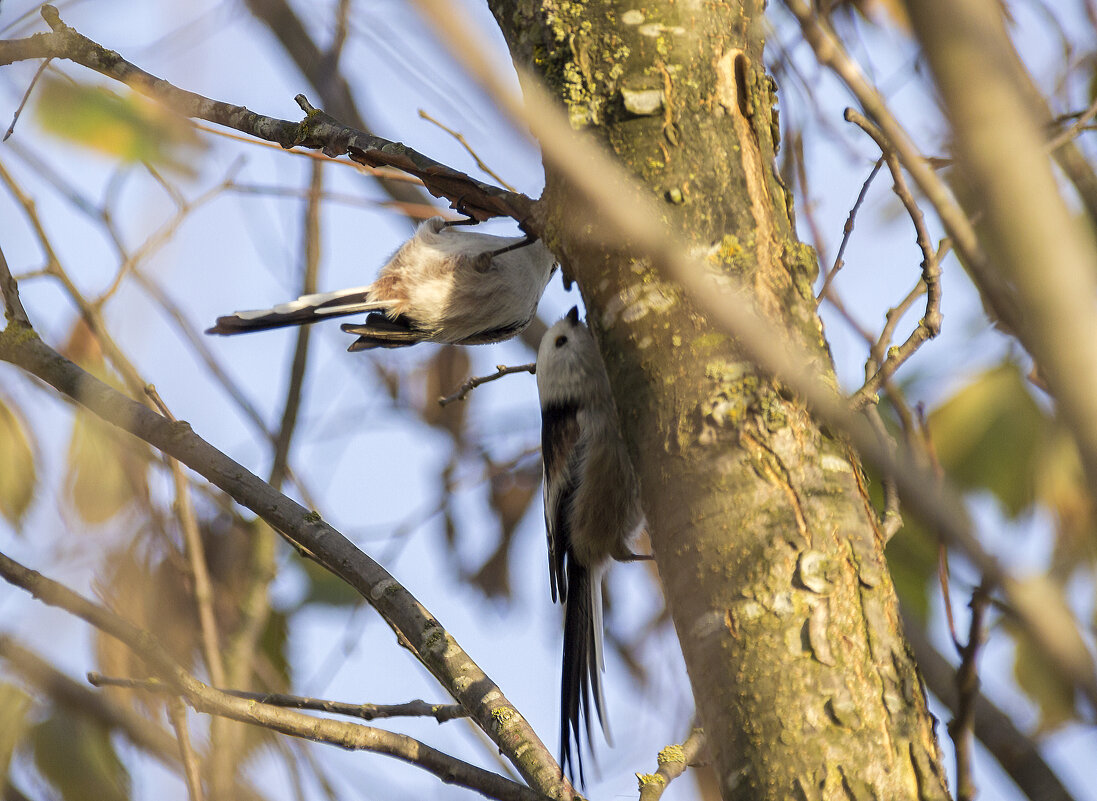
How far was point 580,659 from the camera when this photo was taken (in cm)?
212

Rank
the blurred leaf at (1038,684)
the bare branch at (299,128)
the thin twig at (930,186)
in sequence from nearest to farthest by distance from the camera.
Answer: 1. the thin twig at (930,186)
2. the bare branch at (299,128)
3. the blurred leaf at (1038,684)

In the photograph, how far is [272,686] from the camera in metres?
2.67

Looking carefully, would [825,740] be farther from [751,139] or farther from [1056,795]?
[751,139]

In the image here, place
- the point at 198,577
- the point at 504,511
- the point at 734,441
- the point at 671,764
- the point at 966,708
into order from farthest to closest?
the point at 504,511 → the point at 198,577 → the point at 671,764 → the point at 734,441 → the point at 966,708

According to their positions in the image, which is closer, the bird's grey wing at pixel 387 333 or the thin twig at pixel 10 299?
the thin twig at pixel 10 299

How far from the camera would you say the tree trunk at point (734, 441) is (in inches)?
41.3

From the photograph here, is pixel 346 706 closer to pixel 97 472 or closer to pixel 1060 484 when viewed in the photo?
pixel 97 472

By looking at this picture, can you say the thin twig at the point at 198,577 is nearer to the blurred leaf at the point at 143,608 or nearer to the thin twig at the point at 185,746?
the blurred leaf at the point at 143,608

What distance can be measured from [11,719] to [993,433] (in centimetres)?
228

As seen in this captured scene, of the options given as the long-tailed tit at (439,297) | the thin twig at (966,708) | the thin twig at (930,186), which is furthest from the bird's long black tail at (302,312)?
the thin twig at (966,708)

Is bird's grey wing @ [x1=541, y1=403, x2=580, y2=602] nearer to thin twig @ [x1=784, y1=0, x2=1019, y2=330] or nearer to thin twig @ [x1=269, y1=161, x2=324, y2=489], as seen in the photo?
thin twig @ [x1=269, y1=161, x2=324, y2=489]

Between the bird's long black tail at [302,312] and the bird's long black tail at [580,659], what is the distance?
94cm

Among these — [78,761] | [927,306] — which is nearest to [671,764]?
[927,306]

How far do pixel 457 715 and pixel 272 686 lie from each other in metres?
1.47
